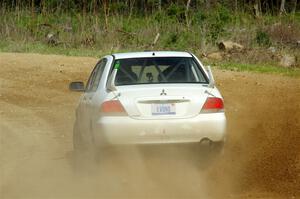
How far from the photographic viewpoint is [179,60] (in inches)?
366

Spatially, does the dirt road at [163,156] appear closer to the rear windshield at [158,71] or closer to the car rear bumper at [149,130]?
the car rear bumper at [149,130]

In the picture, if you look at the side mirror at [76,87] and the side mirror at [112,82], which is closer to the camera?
the side mirror at [112,82]

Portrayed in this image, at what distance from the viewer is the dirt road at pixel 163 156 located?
820 centimetres

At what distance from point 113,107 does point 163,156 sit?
0.79 m

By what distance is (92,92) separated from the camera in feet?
30.0

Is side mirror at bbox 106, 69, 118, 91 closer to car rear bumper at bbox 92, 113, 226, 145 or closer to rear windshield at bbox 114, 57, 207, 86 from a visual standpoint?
rear windshield at bbox 114, 57, 207, 86

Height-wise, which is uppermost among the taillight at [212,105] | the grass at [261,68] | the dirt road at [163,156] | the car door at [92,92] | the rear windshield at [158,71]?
the rear windshield at [158,71]

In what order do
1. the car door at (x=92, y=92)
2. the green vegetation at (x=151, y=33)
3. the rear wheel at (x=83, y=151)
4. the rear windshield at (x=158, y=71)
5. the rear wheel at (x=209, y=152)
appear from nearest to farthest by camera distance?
the rear wheel at (x=209, y=152) < the rear wheel at (x=83, y=151) < the car door at (x=92, y=92) < the rear windshield at (x=158, y=71) < the green vegetation at (x=151, y=33)

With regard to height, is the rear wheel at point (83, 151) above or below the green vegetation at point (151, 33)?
above

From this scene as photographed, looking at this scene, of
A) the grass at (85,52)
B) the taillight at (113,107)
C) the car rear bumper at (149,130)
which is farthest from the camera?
the grass at (85,52)

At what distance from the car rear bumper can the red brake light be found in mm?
81

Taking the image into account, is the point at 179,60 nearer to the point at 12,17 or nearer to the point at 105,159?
the point at 105,159

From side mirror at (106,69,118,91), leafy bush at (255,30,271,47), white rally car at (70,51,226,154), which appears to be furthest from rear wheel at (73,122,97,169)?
leafy bush at (255,30,271,47)

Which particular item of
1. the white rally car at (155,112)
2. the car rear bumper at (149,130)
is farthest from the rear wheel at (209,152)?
the car rear bumper at (149,130)
